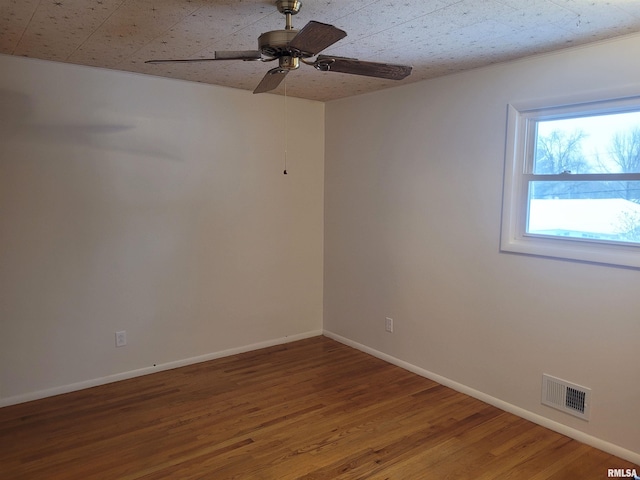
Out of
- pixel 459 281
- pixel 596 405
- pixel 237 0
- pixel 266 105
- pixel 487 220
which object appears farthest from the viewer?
pixel 266 105

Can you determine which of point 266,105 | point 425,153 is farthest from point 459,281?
point 266,105

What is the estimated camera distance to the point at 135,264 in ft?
11.7

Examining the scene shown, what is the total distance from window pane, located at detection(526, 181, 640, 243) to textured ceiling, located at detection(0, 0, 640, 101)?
832 millimetres

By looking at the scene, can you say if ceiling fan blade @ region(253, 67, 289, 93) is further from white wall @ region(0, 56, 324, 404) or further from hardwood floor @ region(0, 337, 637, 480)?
hardwood floor @ region(0, 337, 637, 480)

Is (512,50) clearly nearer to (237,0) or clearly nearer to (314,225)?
(237,0)

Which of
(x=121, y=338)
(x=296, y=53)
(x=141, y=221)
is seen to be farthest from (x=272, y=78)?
(x=121, y=338)

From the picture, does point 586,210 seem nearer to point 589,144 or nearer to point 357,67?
point 589,144

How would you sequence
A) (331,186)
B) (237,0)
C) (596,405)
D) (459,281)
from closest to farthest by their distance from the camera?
(237,0) < (596,405) < (459,281) < (331,186)

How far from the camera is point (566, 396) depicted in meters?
2.81

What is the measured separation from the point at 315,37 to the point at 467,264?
2177 mm

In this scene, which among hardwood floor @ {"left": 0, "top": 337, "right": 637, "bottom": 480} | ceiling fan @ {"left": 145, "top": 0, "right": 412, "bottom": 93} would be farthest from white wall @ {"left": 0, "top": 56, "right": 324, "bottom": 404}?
ceiling fan @ {"left": 145, "top": 0, "right": 412, "bottom": 93}

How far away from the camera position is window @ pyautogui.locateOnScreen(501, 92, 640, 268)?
256 centimetres

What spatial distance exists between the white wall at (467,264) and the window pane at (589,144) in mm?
210

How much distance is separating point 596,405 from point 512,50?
2.17m
